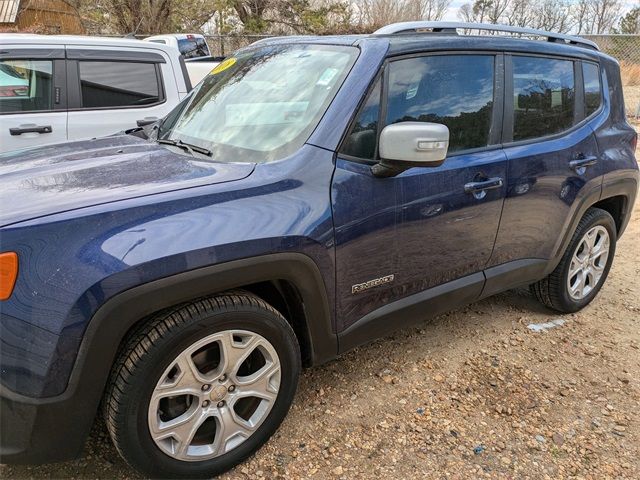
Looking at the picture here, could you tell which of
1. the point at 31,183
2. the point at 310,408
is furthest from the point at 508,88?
the point at 31,183

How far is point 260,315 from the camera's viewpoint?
2.11 meters

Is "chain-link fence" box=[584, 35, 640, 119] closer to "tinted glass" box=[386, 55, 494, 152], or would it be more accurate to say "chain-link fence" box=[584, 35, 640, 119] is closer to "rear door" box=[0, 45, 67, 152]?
"tinted glass" box=[386, 55, 494, 152]

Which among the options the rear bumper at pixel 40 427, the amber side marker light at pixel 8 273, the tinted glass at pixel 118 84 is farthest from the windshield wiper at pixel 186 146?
the tinted glass at pixel 118 84

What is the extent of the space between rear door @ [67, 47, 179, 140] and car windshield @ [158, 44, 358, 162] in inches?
90.1

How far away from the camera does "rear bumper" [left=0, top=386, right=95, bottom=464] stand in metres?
1.73

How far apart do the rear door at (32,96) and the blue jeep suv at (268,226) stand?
7.10ft

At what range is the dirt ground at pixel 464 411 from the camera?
2.35 m

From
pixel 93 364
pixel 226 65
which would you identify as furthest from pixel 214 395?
pixel 226 65

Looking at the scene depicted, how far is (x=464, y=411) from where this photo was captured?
2736 mm

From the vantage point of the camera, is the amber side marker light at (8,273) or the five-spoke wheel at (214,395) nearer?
the amber side marker light at (8,273)

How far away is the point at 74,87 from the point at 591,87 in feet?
14.6

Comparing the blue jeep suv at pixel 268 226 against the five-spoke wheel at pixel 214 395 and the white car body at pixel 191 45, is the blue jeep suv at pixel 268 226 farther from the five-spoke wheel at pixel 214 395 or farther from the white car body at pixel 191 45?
the white car body at pixel 191 45

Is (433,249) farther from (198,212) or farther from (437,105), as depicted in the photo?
(198,212)

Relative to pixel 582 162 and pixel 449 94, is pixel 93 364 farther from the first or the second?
pixel 582 162
